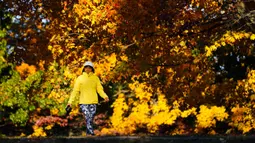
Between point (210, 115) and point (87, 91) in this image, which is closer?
point (87, 91)

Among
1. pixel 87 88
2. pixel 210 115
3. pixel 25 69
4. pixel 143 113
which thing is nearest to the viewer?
pixel 87 88

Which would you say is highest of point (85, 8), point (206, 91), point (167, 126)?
point (85, 8)

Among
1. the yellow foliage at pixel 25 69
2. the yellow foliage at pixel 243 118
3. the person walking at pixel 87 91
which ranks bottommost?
the yellow foliage at pixel 243 118

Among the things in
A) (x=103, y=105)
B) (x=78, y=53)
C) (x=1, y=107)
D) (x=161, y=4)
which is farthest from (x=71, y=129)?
(x=161, y=4)

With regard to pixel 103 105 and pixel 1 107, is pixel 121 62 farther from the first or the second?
pixel 103 105

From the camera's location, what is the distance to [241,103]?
21.3 m

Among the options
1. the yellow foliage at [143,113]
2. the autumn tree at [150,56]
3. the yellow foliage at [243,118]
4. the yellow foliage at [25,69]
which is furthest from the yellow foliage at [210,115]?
the yellow foliage at [25,69]

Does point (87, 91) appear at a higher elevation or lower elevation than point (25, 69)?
lower

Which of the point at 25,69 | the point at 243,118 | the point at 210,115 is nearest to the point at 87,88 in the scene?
the point at 243,118

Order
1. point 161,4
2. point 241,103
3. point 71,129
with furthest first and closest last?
1. point 71,129
2. point 241,103
3. point 161,4

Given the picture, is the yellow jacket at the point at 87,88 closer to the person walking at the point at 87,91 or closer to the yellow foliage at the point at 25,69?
the person walking at the point at 87,91

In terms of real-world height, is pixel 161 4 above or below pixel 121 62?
above

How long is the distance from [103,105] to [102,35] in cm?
1770

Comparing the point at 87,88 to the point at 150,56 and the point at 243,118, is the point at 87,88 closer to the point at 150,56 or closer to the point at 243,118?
the point at 150,56
